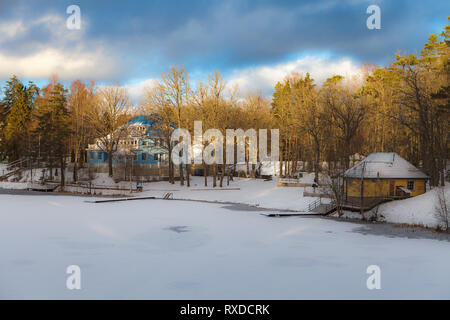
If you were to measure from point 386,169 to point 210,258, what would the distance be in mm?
23443

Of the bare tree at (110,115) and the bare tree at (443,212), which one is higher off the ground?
the bare tree at (110,115)

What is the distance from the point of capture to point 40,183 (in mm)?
50750

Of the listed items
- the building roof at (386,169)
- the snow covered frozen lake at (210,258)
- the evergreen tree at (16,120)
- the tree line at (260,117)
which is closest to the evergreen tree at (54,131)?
the tree line at (260,117)

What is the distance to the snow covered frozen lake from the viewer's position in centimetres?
1248

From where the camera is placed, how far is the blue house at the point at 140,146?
55.0 meters

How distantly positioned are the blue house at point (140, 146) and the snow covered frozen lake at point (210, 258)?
27.5 metres

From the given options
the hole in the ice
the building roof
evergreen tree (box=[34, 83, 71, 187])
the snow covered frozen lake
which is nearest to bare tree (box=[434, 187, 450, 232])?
the snow covered frozen lake

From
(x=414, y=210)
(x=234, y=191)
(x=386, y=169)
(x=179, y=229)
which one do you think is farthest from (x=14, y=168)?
(x=414, y=210)

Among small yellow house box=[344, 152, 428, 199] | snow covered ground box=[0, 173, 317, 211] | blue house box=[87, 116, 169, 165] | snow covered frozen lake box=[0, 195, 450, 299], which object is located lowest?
snow covered frozen lake box=[0, 195, 450, 299]

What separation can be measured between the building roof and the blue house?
30671mm

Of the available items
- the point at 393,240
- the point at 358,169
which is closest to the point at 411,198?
the point at 358,169

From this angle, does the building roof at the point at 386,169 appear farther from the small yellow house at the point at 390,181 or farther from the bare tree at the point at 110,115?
the bare tree at the point at 110,115

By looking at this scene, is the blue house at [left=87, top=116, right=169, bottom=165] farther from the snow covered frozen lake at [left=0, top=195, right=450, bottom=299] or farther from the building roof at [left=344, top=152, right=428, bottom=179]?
the building roof at [left=344, top=152, right=428, bottom=179]
